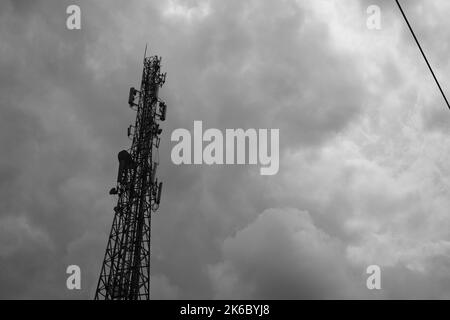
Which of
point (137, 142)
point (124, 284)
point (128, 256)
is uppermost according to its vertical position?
point (137, 142)

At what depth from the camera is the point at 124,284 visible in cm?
3250
